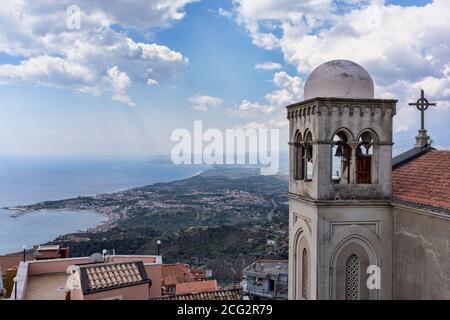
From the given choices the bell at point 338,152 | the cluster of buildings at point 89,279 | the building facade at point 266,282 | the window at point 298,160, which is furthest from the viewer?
the building facade at point 266,282

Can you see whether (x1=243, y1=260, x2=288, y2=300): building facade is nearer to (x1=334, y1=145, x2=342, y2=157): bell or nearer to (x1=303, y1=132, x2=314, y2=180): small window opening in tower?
(x1=303, y1=132, x2=314, y2=180): small window opening in tower

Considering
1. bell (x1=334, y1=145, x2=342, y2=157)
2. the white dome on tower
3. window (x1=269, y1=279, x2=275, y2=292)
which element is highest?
the white dome on tower

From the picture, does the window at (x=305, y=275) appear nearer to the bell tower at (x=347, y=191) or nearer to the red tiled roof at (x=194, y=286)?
the bell tower at (x=347, y=191)

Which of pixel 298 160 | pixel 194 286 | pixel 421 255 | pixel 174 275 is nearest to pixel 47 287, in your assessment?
pixel 298 160

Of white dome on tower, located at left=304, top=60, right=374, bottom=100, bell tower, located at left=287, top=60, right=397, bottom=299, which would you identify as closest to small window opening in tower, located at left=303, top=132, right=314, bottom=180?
bell tower, located at left=287, top=60, right=397, bottom=299

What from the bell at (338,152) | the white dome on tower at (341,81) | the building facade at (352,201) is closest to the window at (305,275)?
the building facade at (352,201)

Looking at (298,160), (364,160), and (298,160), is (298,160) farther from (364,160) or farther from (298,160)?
(364,160)

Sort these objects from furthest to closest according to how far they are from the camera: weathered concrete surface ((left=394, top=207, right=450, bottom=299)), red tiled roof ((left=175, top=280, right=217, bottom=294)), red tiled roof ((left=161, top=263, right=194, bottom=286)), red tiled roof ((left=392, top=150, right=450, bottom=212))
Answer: red tiled roof ((left=161, top=263, right=194, bottom=286)) < red tiled roof ((left=175, top=280, right=217, bottom=294)) < red tiled roof ((left=392, top=150, right=450, bottom=212)) < weathered concrete surface ((left=394, top=207, right=450, bottom=299))
